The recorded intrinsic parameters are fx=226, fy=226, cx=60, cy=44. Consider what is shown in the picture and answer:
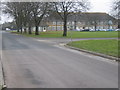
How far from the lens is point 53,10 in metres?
45.5

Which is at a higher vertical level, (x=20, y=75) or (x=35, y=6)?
(x=35, y=6)

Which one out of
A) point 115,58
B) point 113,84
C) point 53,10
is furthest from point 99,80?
point 53,10

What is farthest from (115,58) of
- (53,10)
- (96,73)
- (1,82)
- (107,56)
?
(53,10)

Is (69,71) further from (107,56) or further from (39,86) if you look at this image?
(107,56)

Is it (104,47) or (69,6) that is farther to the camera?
(69,6)

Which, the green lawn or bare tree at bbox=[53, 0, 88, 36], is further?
bare tree at bbox=[53, 0, 88, 36]

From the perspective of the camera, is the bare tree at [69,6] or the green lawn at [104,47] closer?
the green lawn at [104,47]

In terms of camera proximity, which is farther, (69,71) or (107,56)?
(107,56)

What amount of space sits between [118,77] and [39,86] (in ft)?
9.42

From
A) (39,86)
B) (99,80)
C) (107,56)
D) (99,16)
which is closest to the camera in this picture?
(39,86)

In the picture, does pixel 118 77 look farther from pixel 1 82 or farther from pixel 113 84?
pixel 1 82

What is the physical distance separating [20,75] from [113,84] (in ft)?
11.4

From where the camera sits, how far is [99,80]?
24.4 ft

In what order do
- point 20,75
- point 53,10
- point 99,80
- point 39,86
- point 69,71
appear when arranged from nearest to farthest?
1. point 39,86
2. point 99,80
3. point 20,75
4. point 69,71
5. point 53,10
